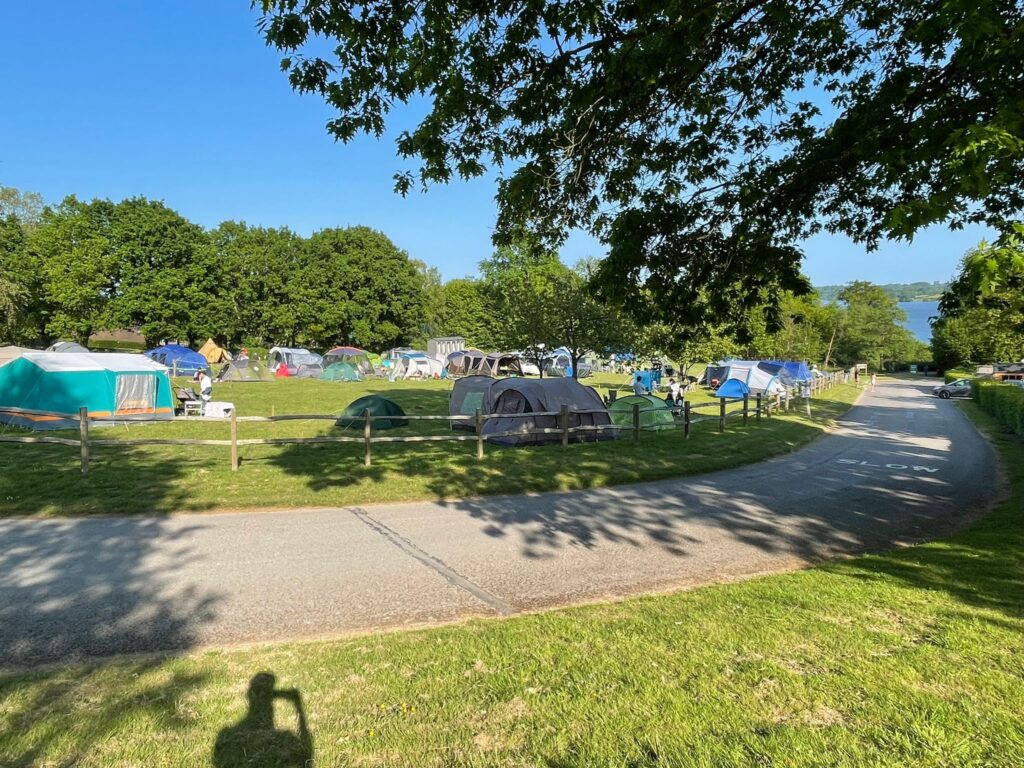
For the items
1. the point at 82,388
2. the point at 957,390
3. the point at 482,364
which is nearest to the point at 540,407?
the point at 82,388

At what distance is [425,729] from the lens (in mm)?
3168

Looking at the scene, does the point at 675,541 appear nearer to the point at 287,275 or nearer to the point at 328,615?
the point at 328,615

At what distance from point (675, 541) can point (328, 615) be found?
426cm

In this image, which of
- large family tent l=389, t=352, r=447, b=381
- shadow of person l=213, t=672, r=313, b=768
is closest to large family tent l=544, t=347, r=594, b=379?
large family tent l=389, t=352, r=447, b=381

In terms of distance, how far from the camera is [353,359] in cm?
4547

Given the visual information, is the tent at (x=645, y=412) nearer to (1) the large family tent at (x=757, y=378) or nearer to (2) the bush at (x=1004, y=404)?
(2) the bush at (x=1004, y=404)

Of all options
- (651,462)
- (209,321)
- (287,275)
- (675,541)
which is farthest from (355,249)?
(675,541)

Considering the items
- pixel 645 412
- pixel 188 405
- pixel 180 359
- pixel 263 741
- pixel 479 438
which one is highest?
pixel 180 359

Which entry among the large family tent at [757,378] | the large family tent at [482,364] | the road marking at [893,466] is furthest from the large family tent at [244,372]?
the road marking at [893,466]

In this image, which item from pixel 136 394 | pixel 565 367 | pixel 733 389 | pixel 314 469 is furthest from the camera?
pixel 565 367

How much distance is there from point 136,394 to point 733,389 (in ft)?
93.1

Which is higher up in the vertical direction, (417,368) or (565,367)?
(565,367)

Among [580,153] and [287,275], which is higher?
[287,275]

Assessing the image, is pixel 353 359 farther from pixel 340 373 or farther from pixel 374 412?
pixel 374 412
